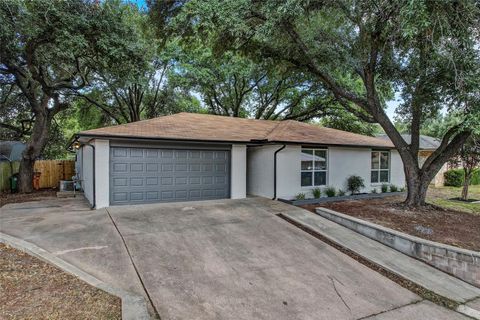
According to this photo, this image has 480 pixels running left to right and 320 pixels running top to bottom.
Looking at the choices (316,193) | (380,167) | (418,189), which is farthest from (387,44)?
(380,167)

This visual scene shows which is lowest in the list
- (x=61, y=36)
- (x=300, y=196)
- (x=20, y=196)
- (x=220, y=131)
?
(x=20, y=196)

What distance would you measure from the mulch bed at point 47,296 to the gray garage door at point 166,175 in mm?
4536

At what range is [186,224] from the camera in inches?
285

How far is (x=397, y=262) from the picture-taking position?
19.1 ft

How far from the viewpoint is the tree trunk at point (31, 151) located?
12.6 metres

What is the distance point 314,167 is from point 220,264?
7576mm

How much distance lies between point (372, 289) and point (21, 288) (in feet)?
17.8

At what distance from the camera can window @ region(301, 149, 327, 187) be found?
1144cm

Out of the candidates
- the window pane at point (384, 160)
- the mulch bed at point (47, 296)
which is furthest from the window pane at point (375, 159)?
the mulch bed at point (47, 296)

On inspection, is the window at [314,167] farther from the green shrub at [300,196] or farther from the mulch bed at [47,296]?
the mulch bed at [47,296]

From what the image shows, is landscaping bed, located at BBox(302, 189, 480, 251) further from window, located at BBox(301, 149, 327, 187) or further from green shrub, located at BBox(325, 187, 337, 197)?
window, located at BBox(301, 149, 327, 187)

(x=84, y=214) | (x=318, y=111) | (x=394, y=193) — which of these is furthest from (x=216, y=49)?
(x=318, y=111)

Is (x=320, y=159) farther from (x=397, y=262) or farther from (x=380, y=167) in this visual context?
(x=397, y=262)

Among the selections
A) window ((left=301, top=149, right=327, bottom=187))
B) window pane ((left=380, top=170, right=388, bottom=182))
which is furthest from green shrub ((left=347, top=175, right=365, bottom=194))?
window pane ((left=380, top=170, right=388, bottom=182))
